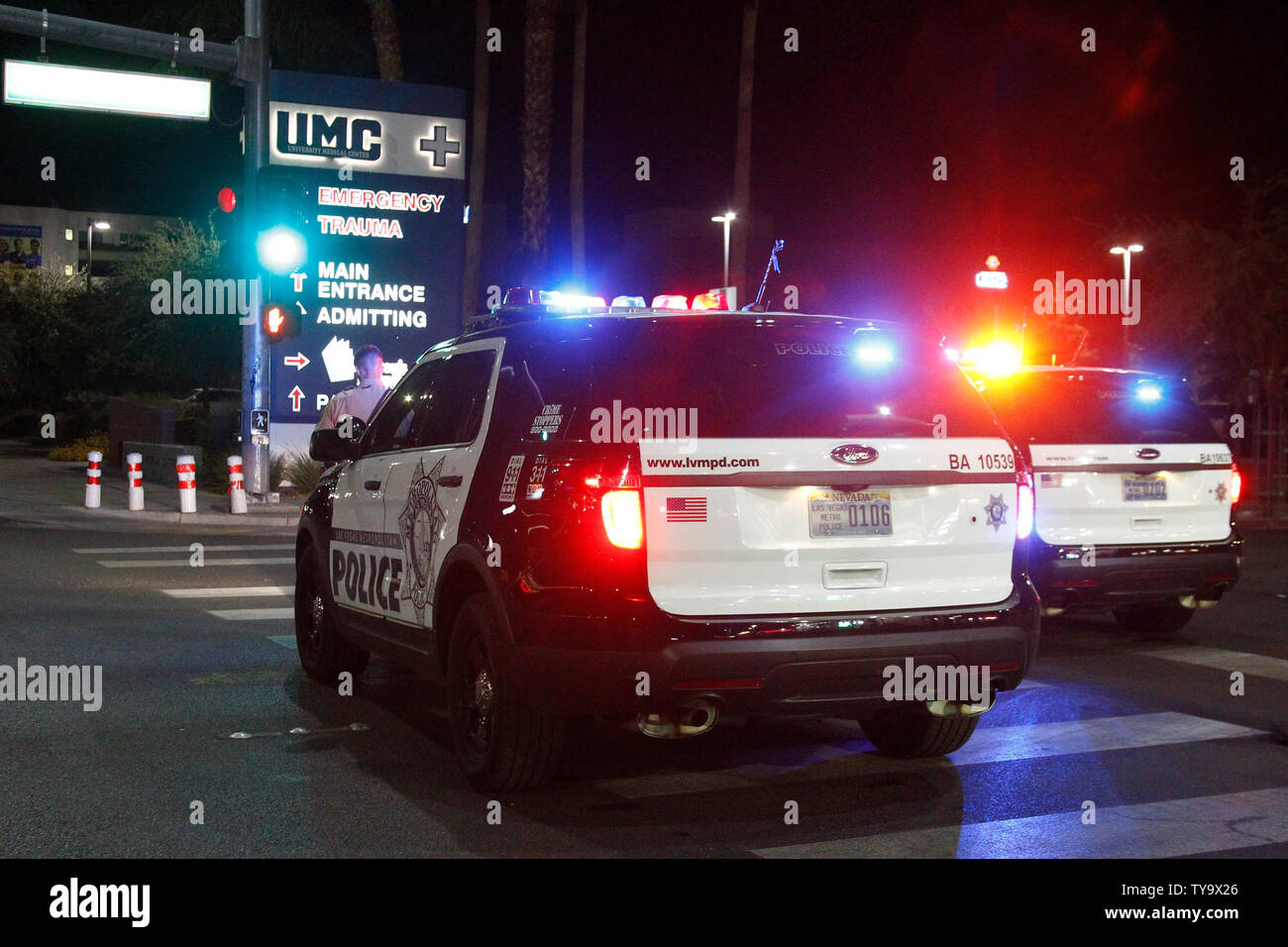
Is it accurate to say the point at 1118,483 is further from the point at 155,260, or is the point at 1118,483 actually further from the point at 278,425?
the point at 155,260

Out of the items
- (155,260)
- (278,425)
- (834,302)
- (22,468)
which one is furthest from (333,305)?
(834,302)

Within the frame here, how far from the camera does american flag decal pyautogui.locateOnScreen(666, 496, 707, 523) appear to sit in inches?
208

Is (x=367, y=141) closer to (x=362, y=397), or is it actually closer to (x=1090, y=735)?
(x=362, y=397)

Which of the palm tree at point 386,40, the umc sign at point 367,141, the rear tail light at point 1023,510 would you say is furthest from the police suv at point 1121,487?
the palm tree at point 386,40

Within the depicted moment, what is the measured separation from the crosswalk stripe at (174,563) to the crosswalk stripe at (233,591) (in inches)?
66.9

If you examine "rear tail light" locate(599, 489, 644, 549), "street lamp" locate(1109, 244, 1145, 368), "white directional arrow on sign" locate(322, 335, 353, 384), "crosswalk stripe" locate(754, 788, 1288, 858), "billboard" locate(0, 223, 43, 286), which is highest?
"billboard" locate(0, 223, 43, 286)

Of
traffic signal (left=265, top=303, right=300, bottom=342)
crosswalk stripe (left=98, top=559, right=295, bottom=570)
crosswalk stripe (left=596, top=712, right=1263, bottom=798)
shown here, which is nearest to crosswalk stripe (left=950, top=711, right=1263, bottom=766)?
crosswalk stripe (left=596, top=712, right=1263, bottom=798)

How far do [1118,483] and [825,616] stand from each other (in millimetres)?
4559

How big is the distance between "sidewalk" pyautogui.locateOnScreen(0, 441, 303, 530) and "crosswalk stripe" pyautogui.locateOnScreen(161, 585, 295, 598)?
6602mm

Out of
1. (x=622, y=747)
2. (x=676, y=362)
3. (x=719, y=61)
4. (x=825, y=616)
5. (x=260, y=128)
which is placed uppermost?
(x=719, y=61)

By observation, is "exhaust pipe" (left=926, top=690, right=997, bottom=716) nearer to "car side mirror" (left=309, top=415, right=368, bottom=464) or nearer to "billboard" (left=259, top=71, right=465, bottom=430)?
"car side mirror" (left=309, top=415, right=368, bottom=464)

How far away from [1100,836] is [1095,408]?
4.71 meters

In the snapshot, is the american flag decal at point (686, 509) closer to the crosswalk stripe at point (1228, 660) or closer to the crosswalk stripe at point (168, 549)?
the crosswalk stripe at point (1228, 660)

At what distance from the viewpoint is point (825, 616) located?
543 cm
